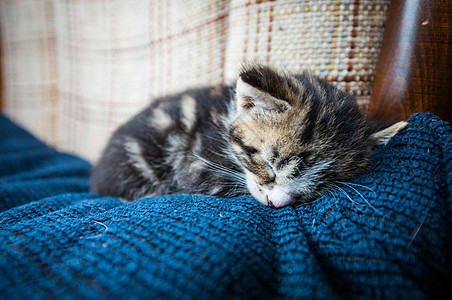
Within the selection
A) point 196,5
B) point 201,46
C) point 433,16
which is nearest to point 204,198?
point 433,16

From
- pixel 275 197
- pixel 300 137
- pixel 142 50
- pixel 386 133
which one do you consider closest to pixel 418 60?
pixel 386 133

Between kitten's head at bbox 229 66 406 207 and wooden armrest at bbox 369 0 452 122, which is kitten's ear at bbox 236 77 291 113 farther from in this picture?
wooden armrest at bbox 369 0 452 122

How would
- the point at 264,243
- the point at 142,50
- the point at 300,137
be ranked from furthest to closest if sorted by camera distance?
the point at 142,50
the point at 300,137
the point at 264,243

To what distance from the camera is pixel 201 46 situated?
50.1 inches

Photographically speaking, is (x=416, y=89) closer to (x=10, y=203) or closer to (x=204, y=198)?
(x=204, y=198)

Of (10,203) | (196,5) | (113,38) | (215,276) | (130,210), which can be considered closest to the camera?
(215,276)

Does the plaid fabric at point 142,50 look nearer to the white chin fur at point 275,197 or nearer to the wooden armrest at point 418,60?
the wooden armrest at point 418,60

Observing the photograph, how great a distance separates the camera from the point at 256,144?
2.42ft

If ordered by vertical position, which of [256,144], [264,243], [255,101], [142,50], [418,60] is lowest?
[264,243]

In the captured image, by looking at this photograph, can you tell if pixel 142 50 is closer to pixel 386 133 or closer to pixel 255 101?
pixel 255 101

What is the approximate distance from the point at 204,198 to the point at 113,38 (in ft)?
4.24

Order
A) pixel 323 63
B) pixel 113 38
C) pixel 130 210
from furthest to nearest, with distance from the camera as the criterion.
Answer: pixel 113 38 → pixel 323 63 → pixel 130 210

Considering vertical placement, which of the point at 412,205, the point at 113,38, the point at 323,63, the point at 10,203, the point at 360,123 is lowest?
the point at 10,203

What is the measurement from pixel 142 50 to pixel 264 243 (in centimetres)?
130
